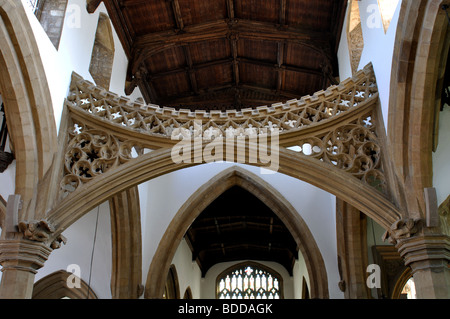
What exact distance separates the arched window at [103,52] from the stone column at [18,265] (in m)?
4.20

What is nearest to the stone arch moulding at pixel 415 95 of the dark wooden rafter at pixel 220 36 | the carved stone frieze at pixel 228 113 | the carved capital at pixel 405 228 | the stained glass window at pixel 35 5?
the carved capital at pixel 405 228

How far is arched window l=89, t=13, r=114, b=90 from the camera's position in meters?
9.33

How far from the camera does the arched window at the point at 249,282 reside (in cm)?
1708

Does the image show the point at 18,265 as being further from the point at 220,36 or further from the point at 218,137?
the point at 220,36

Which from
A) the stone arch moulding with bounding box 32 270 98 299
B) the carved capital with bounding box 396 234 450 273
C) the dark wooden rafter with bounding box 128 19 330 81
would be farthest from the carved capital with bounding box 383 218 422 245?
the stone arch moulding with bounding box 32 270 98 299

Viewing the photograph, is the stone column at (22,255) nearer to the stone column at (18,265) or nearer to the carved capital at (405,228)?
the stone column at (18,265)

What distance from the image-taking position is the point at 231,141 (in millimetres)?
7020

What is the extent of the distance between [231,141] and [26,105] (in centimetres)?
A: 281

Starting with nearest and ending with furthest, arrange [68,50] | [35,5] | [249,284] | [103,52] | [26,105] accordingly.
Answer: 1. [26,105]
2. [35,5]
3. [68,50]
4. [103,52]
5. [249,284]

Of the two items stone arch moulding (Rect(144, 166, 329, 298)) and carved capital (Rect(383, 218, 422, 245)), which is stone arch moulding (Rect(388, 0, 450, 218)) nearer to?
carved capital (Rect(383, 218, 422, 245))

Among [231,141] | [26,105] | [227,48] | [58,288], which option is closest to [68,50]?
[26,105]

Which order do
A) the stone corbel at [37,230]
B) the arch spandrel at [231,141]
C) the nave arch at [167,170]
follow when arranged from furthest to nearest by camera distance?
the arch spandrel at [231,141], the nave arch at [167,170], the stone corbel at [37,230]

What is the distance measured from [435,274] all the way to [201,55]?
26.5ft
